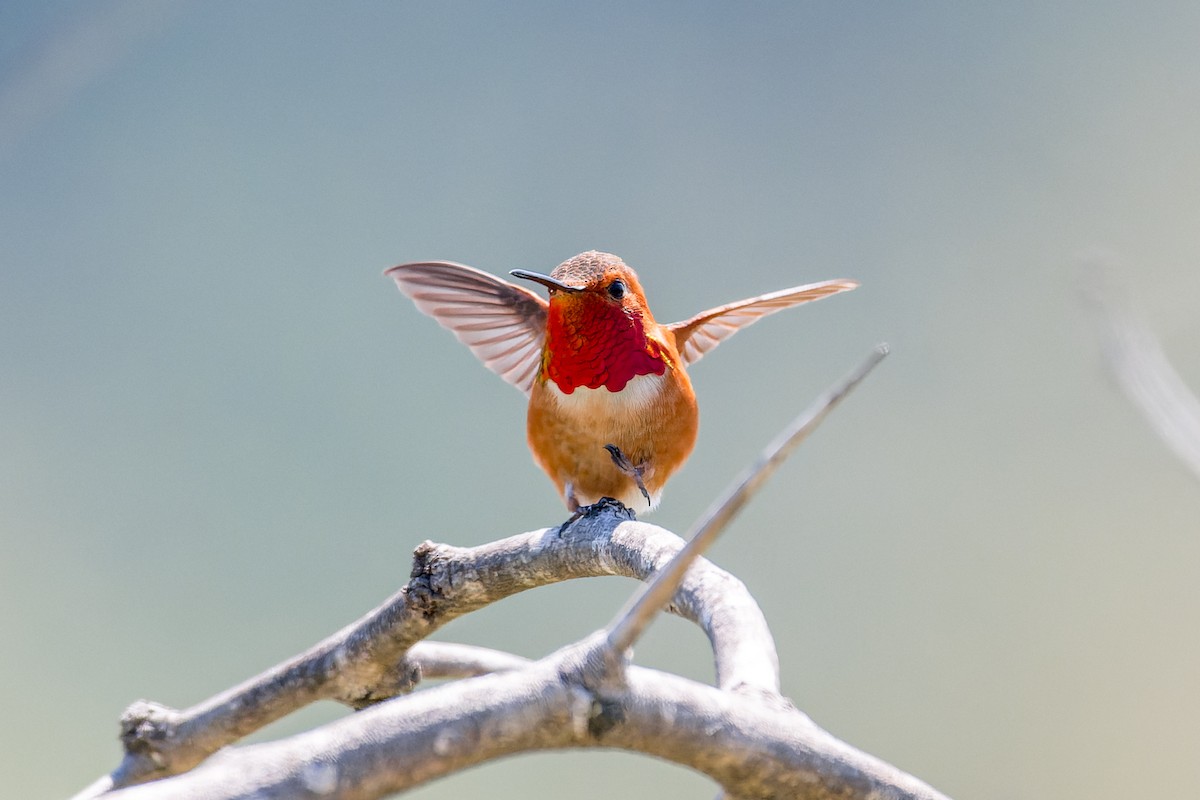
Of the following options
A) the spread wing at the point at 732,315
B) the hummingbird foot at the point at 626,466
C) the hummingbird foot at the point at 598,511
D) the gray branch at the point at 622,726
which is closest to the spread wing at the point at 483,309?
the spread wing at the point at 732,315

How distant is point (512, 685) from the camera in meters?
0.66

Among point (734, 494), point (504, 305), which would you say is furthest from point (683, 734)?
point (504, 305)

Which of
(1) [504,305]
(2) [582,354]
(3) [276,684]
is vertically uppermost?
(1) [504,305]

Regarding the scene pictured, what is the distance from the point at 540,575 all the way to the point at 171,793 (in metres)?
0.81

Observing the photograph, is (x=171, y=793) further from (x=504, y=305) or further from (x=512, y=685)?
(x=504, y=305)

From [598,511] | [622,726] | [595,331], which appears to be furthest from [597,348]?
[622,726]

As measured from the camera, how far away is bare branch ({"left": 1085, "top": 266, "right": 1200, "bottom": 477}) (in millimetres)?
755

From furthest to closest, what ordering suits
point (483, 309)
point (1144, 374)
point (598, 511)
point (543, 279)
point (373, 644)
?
point (483, 309) → point (543, 279) → point (598, 511) → point (373, 644) → point (1144, 374)

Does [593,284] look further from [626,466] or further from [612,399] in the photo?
[626,466]

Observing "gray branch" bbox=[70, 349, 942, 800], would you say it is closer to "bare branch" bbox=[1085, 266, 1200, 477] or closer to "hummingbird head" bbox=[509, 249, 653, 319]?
"bare branch" bbox=[1085, 266, 1200, 477]

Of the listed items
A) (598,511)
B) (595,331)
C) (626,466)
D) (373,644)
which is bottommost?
(373,644)

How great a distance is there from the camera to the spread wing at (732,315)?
2252 millimetres

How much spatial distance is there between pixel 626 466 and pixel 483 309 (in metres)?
0.66

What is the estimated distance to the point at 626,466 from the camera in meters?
1.92
